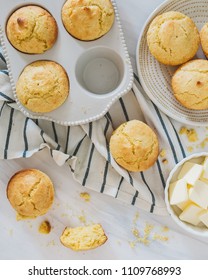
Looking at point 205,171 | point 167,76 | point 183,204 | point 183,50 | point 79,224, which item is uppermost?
point 183,50

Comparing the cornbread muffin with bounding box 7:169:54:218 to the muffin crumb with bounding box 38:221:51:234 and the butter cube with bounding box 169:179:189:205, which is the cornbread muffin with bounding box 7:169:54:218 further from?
the butter cube with bounding box 169:179:189:205

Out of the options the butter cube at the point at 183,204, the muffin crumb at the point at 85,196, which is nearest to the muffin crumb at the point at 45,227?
the muffin crumb at the point at 85,196

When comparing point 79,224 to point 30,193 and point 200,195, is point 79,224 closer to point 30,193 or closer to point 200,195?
point 30,193

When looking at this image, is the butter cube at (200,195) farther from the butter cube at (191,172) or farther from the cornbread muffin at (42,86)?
the cornbread muffin at (42,86)

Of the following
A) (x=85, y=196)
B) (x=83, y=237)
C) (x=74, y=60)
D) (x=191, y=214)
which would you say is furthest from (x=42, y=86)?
(x=191, y=214)

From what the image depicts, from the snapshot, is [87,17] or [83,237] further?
[83,237]

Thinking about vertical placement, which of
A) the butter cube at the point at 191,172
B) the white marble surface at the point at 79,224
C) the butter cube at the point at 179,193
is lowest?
the white marble surface at the point at 79,224

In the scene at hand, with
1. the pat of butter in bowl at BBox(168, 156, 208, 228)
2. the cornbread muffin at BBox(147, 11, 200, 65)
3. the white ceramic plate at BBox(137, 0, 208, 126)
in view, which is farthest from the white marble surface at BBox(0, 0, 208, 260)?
the cornbread muffin at BBox(147, 11, 200, 65)
